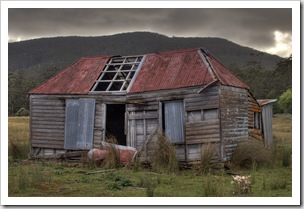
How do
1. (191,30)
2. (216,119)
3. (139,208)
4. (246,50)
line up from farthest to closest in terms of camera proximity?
(216,119) → (246,50) → (191,30) → (139,208)

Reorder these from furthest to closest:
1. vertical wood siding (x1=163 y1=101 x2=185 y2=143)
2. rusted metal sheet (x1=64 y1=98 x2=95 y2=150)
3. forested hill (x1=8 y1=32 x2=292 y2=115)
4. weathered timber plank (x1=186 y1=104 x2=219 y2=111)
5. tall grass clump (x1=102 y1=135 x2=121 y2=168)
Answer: rusted metal sheet (x1=64 y1=98 x2=95 y2=150) → vertical wood siding (x1=163 y1=101 x2=185 y2=143) → weathered timber plank (x1=186 y1=104 x2=219 y2=111) → tall grass clump (x1=102 y1=135 x2=121 y2=168) → forested hill (x1=8 y1=32 x2=292 y2=115)

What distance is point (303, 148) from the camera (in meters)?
9.92

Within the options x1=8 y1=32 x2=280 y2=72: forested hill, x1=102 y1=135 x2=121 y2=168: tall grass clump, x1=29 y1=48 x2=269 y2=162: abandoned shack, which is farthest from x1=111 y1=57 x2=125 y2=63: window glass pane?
x1=102 y1=135 x2=121 y2=168: tall grass clump

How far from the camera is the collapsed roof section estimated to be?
16.1 m

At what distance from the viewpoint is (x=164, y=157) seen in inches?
559

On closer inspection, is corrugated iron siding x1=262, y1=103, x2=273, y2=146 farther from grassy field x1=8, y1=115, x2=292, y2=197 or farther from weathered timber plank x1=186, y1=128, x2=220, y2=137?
weathered timber plank x1=186, y1=128, x2=220, y2=137

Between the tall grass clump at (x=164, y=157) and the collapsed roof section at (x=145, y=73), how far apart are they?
254 centimetres

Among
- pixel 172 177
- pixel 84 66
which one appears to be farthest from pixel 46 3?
pixel 84 66

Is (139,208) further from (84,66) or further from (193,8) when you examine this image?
(84,66)

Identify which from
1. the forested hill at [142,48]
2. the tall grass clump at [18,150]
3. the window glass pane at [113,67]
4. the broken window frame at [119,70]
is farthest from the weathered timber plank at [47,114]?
the window glass pane at [113,67]

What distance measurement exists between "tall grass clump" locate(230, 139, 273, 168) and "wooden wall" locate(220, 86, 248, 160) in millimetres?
313

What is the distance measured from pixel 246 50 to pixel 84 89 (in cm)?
684

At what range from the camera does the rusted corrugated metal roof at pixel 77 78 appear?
18.2m

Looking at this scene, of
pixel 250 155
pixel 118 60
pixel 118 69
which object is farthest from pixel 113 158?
pixel 118 60
